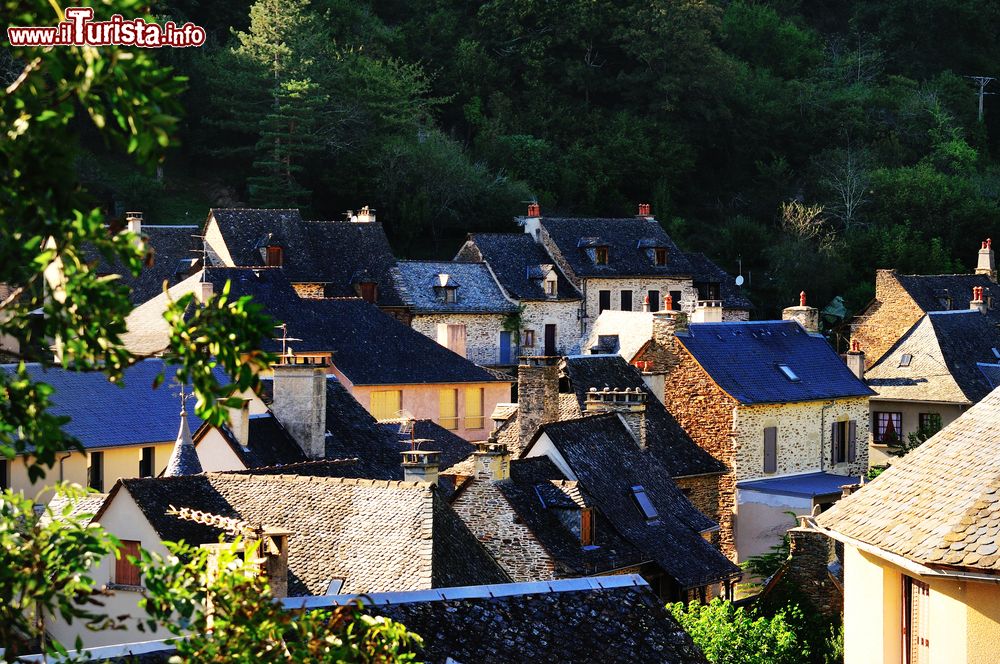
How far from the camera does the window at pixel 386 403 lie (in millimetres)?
39656

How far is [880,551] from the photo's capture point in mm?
11828

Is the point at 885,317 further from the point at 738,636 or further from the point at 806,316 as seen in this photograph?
the point at 738,636

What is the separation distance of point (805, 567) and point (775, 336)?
1511 cm

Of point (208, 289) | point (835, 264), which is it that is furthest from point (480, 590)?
point (835, 264)

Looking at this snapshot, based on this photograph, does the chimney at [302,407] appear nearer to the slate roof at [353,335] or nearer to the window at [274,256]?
the slate roof at [353,335]

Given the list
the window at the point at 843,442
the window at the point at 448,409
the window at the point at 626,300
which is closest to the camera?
the window at the point at 843,442

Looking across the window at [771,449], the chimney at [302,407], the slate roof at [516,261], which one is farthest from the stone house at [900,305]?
the chimney at [302,407]

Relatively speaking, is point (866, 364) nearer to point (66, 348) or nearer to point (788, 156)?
point (788, 156)

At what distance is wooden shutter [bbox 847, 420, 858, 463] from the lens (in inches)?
1465

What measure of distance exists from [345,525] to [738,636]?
5.47m

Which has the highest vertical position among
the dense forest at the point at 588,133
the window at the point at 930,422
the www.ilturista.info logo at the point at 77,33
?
the dense forest at the point at 588,133

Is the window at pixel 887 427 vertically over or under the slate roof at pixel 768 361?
Answer: under

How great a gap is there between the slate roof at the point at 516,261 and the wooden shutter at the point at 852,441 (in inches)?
596

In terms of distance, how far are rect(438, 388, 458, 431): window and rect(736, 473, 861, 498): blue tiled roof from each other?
974 centimetres
